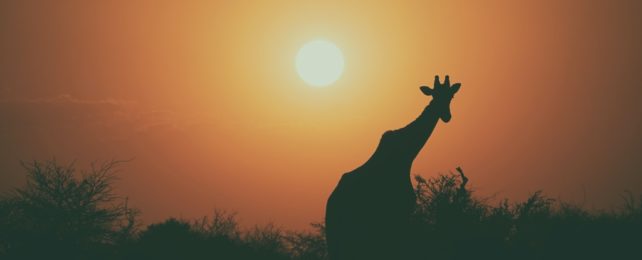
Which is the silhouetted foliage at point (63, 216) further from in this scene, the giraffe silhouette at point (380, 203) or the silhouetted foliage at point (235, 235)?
the giraffe silhouette at point (380, 203)

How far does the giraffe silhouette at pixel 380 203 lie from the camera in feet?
31.9

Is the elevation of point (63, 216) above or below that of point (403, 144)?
above

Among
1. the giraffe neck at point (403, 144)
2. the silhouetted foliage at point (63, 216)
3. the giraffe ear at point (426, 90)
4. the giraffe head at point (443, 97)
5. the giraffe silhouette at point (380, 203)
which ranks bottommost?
the giraffe silhouette at point (380, 203)

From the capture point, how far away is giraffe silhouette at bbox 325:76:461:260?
9727 mm

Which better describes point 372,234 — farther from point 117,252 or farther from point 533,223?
point 533,223

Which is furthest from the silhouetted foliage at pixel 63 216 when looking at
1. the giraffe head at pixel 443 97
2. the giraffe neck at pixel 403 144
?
the giraffe head at pixel 443 97

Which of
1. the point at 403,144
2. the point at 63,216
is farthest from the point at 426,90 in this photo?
the point at 63,216

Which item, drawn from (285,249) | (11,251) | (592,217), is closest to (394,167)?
(11,251)

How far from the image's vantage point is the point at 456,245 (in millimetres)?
13688

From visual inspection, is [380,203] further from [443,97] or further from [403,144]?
[443,97]

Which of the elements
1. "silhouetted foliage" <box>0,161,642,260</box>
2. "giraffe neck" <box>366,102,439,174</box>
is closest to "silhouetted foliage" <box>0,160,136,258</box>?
"silhouetted foliage" <box>0,161,642,260</box>

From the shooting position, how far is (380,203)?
1001cm

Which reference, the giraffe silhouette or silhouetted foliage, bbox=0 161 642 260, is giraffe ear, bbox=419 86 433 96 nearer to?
the giraffe silhouette

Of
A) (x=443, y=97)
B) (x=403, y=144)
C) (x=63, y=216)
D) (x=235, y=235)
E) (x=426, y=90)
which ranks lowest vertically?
(x=403, y=144)
